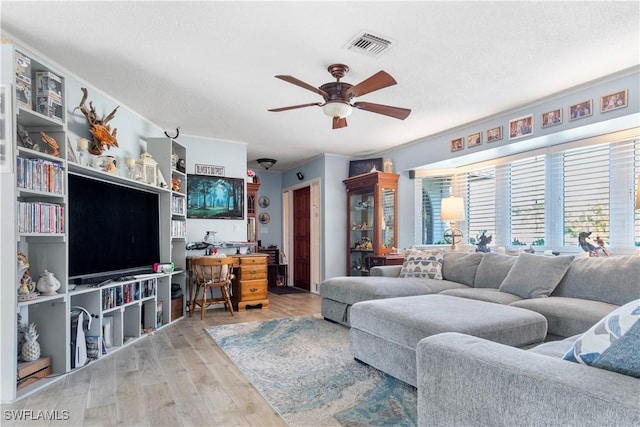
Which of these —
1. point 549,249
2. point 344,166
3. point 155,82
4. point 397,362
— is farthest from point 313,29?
point 344,166

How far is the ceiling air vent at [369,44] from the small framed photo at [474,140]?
2199mm

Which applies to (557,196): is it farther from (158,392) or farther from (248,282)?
(158,392)

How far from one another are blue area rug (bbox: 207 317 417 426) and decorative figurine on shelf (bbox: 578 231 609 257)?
2.37 meters

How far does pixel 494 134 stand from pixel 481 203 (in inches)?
40.5

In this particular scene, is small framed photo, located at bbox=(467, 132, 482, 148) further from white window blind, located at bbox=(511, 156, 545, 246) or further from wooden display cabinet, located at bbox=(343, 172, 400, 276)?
wooden display cabinet, located at bbox=(343, 172, 400, 276)

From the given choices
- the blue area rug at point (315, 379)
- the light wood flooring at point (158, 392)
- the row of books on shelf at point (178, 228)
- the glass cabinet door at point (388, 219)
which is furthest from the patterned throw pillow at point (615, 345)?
the glass cabinet door at point (388, 219)

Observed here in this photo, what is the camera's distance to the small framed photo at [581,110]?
328cm

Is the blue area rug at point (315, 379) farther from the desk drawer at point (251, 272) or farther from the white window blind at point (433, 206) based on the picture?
the white window blind at point (433, 206)

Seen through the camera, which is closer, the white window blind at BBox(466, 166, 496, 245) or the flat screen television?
the flat screen television

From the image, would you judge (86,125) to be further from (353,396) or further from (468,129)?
(468,129)

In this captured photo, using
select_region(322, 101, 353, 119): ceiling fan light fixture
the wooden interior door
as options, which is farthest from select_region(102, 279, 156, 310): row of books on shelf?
the wooden interior door

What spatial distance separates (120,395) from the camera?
2.27 meters

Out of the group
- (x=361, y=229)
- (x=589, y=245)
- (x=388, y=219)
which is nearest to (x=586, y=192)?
(x=589, y=245)

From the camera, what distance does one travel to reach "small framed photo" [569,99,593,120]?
10.8 ft
